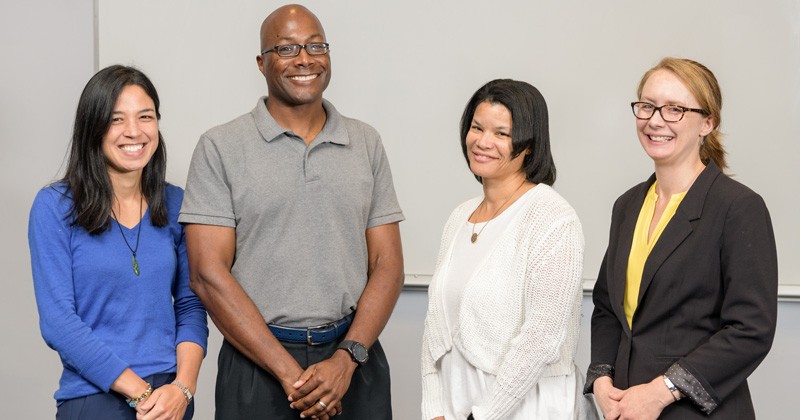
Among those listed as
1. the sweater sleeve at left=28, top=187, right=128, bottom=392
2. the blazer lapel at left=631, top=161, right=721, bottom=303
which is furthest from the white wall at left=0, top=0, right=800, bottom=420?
the blazer lapel at left=631, top=161, right=721, bottom=303

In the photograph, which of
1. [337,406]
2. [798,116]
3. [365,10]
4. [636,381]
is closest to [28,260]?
[365,10]

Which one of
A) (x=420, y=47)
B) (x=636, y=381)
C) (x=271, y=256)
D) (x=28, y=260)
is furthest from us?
(x=28, y=260)

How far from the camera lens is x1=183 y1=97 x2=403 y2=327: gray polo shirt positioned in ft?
7.85

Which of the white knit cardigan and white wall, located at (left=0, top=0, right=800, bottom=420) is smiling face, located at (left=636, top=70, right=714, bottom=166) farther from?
white wall, located at (left=0, top=0, right=800, bottom=420)

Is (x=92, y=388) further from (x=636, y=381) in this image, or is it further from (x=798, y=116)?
(x=798, y=116)

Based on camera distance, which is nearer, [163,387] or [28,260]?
[163,387]

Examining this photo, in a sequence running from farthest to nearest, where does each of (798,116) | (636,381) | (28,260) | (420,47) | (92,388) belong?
(28,260) → (420,47) → (798,116) → (92,388) → (636,381)

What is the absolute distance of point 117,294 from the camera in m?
2.23

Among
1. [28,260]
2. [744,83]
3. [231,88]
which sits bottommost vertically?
[28,260]

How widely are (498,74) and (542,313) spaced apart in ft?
5.65

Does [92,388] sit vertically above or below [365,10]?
below

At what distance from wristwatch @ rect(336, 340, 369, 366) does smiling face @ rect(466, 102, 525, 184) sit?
22.4 inches

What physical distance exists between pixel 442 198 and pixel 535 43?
2.34 ft

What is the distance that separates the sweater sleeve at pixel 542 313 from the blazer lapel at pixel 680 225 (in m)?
0.15
